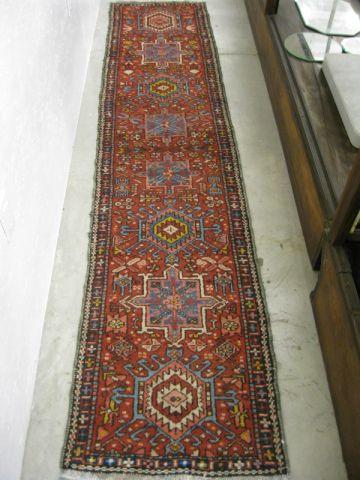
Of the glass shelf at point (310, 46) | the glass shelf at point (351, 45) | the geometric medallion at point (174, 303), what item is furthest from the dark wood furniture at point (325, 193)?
the geometric medallion at point (174, 303)

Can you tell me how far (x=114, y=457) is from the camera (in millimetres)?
2105

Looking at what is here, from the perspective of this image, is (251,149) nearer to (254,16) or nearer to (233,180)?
(233,180)

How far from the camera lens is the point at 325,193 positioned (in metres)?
2.57

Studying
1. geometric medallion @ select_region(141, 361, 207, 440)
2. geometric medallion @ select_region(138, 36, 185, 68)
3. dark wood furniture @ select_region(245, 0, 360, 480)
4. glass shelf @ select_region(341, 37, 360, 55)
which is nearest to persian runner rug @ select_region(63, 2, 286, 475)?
geometric medallion @ select_region(141, 361, 207, 440)

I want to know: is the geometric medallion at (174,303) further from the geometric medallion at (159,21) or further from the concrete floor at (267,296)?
the geometric medallion at (159,21)

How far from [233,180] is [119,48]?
72.1 inches

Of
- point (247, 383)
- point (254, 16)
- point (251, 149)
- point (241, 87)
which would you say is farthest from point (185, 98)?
point (247, 383)

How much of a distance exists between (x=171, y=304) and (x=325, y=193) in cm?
100

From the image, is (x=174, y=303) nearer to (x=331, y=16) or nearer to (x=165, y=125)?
(x=165, y=125)

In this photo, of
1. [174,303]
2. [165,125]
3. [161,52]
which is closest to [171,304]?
[174,303]

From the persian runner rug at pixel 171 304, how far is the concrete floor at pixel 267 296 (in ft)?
0.21

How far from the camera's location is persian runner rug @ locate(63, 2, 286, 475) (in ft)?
7.06

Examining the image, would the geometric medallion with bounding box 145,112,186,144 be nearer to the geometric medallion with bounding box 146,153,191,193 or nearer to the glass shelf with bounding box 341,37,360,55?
the geometric medallion with bounding box 146,153,191,193

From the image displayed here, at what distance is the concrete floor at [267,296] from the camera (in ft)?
7.03
